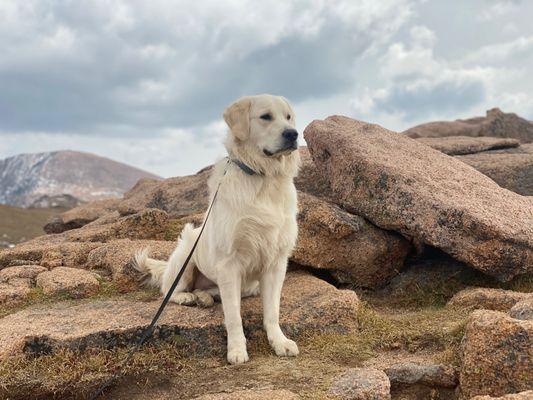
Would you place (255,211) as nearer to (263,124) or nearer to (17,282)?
(263,124)

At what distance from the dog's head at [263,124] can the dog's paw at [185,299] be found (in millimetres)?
2227

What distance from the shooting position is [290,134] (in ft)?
19.0

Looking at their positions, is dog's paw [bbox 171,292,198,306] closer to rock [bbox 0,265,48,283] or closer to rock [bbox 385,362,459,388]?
rock [bbox 385,362,459,388]

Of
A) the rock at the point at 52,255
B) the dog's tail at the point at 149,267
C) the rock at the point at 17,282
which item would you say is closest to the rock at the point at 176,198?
the rock at the point at 52,255

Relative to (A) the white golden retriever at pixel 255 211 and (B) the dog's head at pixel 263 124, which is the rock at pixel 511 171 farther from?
(B) the dog's head at pixel 263 124

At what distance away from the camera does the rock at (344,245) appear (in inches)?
336

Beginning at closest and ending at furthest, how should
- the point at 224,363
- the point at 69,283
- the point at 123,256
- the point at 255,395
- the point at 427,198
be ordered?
the point at 255,395 → the point at 224,363 → the point at 69,283 → the point at 427,198 → the point at 123,256

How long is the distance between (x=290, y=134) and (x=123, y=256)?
421 cm

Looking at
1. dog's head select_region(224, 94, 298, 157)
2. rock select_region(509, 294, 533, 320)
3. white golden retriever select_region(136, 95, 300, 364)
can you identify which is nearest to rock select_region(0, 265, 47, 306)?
white golden retriever select_region(136, 95, 300, 364)

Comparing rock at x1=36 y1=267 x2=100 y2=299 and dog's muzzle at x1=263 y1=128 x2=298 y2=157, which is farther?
rock at x1=36 y1=267 x2=100 y2=299

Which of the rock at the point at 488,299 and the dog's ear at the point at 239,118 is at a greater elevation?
the dog's ear at the point at 239,118

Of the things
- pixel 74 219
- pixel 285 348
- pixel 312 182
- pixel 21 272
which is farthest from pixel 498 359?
pixel 74 219

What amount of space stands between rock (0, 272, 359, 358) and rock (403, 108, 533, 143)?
18.9 m

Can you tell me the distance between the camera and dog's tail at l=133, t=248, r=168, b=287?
7879 mm
